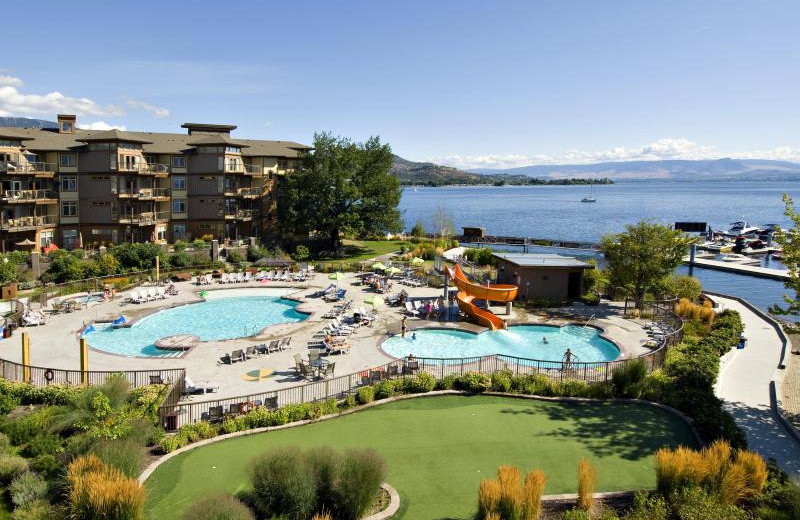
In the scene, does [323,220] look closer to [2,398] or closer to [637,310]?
[637,310]

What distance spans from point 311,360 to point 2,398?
10980mm

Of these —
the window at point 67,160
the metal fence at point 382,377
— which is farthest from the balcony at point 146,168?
the metal fence at point 382,377

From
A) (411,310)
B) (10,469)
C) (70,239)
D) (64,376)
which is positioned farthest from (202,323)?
(70,239)

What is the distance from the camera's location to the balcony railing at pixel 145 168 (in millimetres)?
50875

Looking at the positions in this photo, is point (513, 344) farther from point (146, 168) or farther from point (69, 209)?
point (69, 209)

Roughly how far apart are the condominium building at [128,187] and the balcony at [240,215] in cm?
10

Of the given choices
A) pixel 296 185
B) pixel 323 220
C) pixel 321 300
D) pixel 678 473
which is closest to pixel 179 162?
pixel 296 185

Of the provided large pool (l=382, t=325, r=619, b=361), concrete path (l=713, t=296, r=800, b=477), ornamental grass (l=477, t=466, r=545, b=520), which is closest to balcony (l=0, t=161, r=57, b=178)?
large pool (l=382, t=325, r=619, b=361)

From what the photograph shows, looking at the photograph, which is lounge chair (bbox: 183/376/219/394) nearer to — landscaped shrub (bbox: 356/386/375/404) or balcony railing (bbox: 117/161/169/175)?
landscaped shrub (bbox: 356/386/375/404)

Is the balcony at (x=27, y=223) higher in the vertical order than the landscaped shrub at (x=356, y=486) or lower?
higher

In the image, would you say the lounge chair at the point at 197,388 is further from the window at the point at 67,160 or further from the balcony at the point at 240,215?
the window at the point at 67,160

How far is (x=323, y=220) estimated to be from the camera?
5547 centimetres

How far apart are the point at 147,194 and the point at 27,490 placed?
44.4 m

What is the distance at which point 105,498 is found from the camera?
37.6 ft
